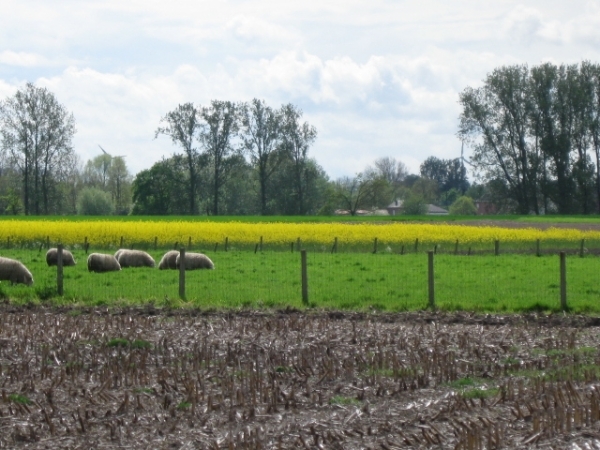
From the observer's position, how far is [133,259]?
31.3m

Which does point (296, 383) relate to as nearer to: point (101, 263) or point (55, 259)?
point (101, 263)

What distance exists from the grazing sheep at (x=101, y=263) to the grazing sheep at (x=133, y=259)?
1527mm

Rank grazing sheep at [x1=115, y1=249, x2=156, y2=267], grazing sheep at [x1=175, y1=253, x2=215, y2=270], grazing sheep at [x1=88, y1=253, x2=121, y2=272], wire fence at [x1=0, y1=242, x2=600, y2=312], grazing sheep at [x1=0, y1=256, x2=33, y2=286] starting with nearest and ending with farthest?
wire fence at [x1=0, y1=242, x2=600, y2=312], grazing sheep at [x1=0, y1=256, x2=33, y2=286], grazing sheep at [x1=88, y1=253, x2=121, y2=272], grazing sheep at [x1=175, y1=253, x2=215, y2=270], grazing sheep at [x1=115, y1=249, x2=156, y2=267]

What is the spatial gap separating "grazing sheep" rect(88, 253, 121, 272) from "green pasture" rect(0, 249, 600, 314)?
347 millimetres

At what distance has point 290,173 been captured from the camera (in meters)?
101

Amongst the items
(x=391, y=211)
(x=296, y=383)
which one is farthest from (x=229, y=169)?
(x=296, y=383)

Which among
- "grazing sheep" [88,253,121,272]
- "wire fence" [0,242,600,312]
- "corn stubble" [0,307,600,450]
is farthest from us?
"grazing sheep" [88,253,121,272]

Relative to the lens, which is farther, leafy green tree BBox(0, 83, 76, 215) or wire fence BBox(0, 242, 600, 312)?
leafy green tree BBox(0, 83, 76, 215)

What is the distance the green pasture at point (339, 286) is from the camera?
20.7 metres

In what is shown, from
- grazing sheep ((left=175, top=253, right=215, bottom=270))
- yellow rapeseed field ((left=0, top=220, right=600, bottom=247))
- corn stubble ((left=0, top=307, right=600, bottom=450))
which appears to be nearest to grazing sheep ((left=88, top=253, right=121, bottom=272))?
grazing sheep ((left=175, top=253, right=215, bottom=270))

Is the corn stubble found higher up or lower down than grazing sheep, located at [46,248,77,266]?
lower down

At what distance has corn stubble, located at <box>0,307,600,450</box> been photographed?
936 centimetres

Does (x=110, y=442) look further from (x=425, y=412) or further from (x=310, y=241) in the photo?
(x=310, y=241)

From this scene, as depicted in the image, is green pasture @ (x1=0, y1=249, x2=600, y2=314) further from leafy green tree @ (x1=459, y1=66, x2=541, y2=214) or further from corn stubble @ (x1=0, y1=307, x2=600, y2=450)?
leafy green tree @ (x1=459, y1=66, x2=541, y2=214)
